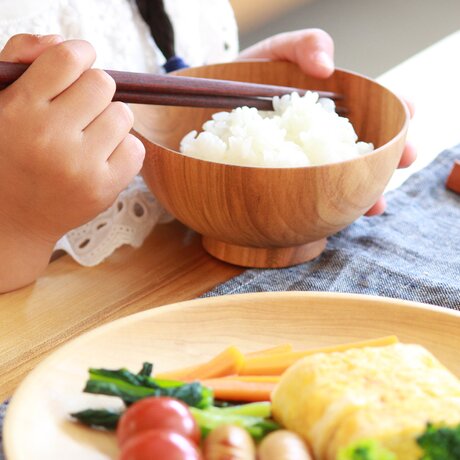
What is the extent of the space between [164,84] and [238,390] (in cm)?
47

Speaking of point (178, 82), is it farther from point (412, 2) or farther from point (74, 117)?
point (412, 2)

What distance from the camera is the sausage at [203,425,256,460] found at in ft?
1.94

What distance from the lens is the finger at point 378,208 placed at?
4.19 feet

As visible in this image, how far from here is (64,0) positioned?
1332 millimetres

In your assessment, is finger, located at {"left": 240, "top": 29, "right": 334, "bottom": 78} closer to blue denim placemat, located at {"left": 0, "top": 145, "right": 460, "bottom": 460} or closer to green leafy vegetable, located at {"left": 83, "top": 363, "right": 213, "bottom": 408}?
blue denim placemat, located at {"left": 0, "top": 145, "right": 460, "bottom": 460}

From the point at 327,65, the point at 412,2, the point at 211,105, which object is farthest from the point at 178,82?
the point at 412,2

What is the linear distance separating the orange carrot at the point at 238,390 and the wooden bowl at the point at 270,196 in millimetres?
328

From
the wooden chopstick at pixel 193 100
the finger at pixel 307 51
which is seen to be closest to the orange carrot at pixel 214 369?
the wooden chopstick at pixel 193 100

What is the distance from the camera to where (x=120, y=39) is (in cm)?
141

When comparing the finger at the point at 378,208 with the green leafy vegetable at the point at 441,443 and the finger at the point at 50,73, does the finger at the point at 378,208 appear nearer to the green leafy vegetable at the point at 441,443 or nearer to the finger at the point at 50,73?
the finger at the point at 50,73

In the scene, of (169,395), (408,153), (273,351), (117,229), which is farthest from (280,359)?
(408,153)

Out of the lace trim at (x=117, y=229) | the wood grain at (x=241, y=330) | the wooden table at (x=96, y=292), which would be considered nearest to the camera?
the wood grain at (x=241, y=330)

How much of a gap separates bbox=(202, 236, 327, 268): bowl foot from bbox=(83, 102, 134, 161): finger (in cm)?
22

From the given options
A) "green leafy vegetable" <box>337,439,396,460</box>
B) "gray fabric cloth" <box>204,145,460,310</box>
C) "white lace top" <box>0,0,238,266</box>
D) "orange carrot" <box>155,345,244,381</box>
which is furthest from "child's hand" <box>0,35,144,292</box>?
"green leafy vegetable" <box>337,439,396,460</box>
